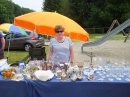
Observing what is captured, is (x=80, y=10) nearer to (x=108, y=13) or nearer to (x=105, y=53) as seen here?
(x=108, y=13)

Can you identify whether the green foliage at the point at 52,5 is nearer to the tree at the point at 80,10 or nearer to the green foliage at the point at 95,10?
the green foliage at the point at 95,10

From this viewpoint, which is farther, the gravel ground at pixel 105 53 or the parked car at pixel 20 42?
the parked car at pixel 20 42

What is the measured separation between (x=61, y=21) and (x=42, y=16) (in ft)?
2.15

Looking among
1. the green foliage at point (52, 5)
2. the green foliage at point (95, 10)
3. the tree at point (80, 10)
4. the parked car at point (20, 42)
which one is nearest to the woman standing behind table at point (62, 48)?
the parked car at point (20, 42)
